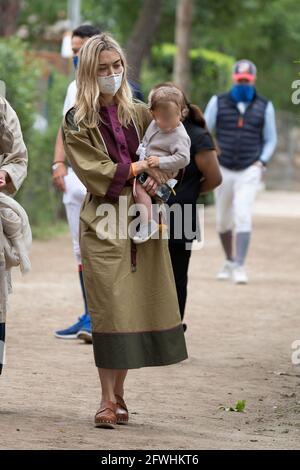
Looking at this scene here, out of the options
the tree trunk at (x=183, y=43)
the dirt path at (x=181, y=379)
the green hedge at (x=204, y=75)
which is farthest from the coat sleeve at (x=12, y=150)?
the green hedge at (x=204, y=75)

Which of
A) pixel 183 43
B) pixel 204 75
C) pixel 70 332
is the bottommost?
pixel 204 75

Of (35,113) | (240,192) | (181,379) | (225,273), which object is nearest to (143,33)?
(35,113)

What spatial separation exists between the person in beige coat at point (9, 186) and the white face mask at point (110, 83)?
1.63ft

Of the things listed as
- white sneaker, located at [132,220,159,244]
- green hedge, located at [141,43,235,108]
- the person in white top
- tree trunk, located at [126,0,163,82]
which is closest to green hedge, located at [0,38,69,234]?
tree trunk, located at [126,0,163,82]

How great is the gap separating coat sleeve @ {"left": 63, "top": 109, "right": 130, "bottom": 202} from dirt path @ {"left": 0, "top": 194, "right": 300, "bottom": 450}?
46.9 inches

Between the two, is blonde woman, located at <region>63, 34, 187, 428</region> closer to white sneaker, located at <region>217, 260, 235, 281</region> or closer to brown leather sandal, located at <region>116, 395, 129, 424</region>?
brown leather sandal, located at <region>116, 395, 129, 424</region>

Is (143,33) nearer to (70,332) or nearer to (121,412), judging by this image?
(70,332)

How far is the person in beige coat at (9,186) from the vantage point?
6757mm

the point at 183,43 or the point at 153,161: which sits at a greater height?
→ the point at 153,161

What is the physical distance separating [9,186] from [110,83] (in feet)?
2.49

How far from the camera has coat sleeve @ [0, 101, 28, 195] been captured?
684cm

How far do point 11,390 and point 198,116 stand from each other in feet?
7.60

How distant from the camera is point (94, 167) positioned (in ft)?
21.8

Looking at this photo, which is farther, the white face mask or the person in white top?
the person in white top
